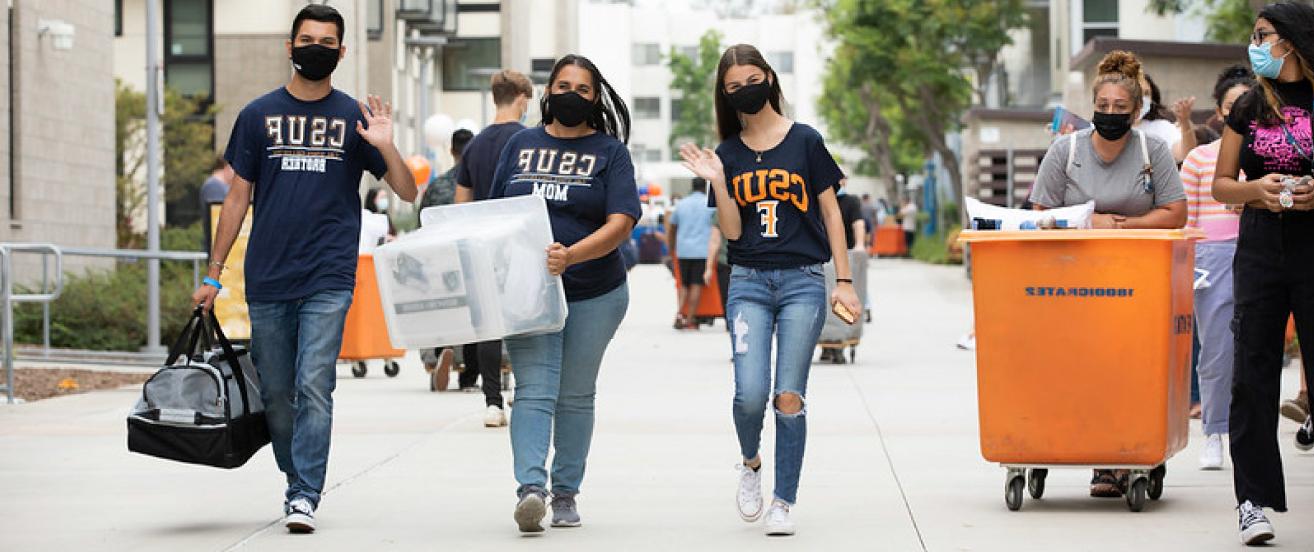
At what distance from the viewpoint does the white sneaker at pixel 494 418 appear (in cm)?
1197

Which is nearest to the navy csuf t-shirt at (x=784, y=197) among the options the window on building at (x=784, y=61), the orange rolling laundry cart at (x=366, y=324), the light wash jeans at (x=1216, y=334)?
the light wash jeans at (x=1216, y=334)

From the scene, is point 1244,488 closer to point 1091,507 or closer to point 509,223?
point 1091,507

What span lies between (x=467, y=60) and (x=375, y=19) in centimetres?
1416

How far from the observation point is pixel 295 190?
25.4ft

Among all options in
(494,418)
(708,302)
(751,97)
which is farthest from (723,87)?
(708,302)

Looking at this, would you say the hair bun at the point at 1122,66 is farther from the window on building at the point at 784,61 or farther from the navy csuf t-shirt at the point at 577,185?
the window on building at the point at 784,61

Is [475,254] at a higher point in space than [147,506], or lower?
higher

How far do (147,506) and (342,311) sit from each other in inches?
55.1

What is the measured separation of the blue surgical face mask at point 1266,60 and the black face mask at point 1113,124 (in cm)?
117

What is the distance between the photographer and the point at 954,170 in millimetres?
49875

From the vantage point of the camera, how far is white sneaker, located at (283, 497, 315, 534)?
767 centimetres

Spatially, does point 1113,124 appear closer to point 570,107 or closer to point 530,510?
point 570,107

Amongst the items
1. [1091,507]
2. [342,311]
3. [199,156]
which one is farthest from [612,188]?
[199,156]

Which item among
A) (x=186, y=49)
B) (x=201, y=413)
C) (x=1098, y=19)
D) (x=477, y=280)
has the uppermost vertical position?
(x=1098, y=19)
